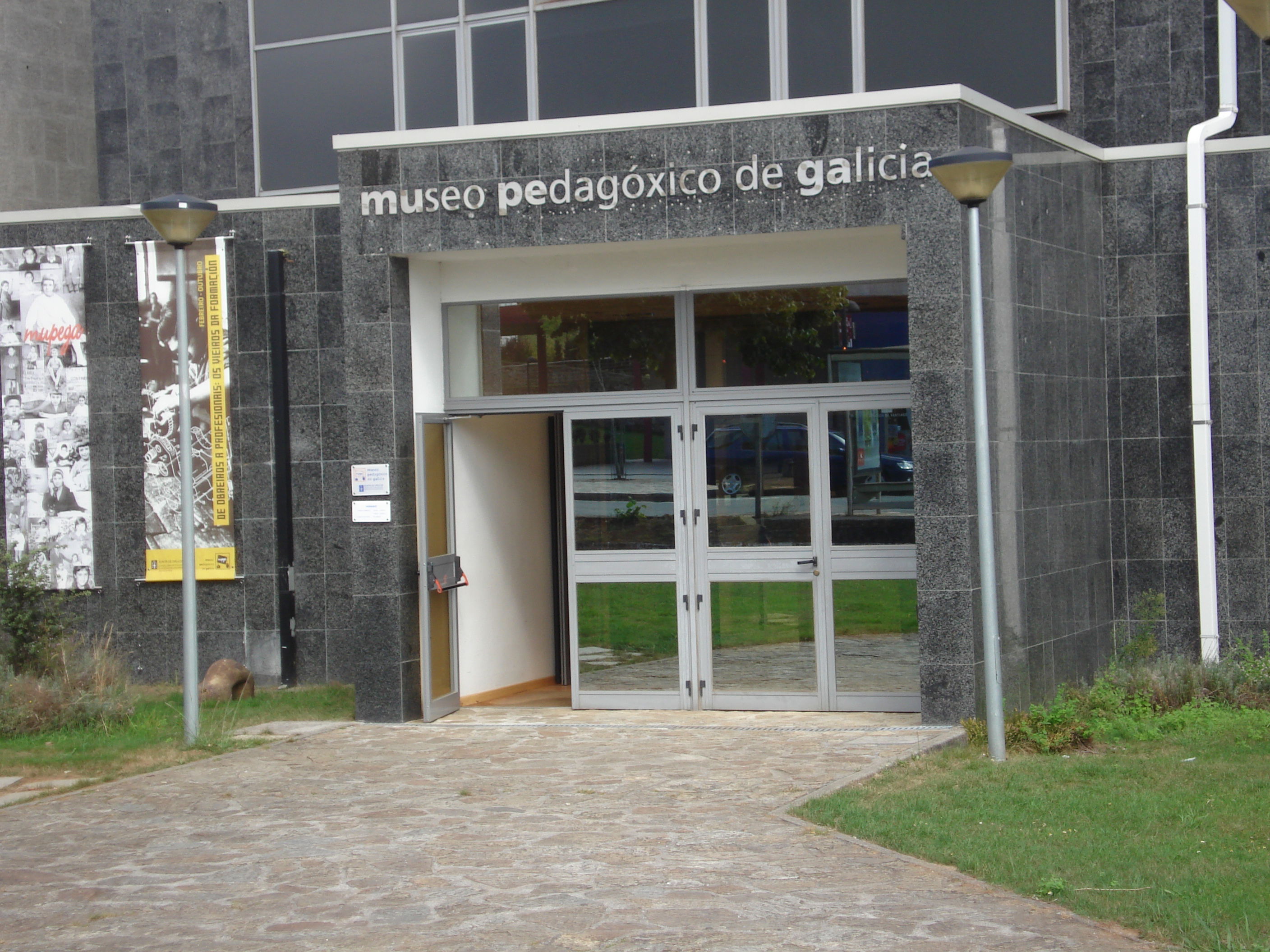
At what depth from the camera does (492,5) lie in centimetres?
1359

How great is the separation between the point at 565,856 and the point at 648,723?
12.5 feet

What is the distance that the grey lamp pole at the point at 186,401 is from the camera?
966cm

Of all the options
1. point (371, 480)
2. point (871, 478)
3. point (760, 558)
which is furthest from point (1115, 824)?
point (371, 480)

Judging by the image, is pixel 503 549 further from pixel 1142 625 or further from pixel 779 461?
pixel 1142 625

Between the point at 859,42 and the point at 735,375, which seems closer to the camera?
the point at 735,375

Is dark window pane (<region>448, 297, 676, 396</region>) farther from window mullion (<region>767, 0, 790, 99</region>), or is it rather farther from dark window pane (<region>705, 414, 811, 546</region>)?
window mullion (<region>767, 0, 790, 99</region>)

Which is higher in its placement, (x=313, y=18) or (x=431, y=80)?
(x=313, y=18)

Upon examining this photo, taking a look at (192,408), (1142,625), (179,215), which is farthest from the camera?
(192,408)

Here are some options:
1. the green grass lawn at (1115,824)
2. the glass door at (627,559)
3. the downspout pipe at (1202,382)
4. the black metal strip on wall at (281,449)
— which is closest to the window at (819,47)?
the downspout pipe at (1202,382)

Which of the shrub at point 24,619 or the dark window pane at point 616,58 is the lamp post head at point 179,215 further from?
the dark window pane at point 616,58

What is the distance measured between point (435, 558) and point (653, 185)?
11.0 ft

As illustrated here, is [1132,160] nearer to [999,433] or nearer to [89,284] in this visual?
[999,433]

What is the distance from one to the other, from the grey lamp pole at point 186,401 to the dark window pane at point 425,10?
15.5ft

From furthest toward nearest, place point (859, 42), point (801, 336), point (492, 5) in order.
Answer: point (492, 5), point (859, 42), point (801, 336)
